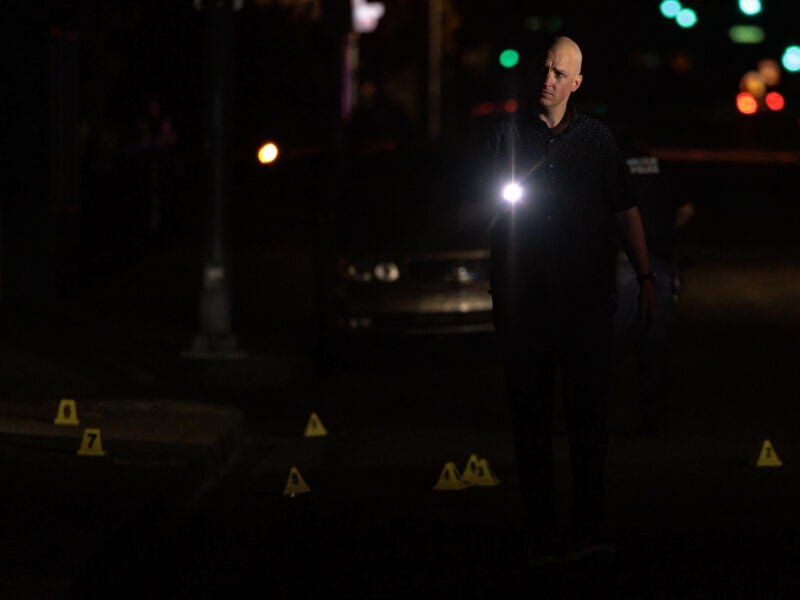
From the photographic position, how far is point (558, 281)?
24.8 feet

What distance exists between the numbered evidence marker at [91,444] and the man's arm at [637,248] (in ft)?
11.5

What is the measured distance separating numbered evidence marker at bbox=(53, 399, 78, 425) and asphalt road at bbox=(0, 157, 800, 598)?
0.32m

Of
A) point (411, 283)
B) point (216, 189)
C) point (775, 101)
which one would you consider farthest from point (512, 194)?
point (775, 101)

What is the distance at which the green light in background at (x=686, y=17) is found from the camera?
72.2ft

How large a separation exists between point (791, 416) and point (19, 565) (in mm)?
7147

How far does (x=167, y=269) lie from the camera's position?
20766 millimetres

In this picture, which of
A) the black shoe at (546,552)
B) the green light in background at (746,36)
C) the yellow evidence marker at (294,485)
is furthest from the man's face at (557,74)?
the green light in background at (746,36)

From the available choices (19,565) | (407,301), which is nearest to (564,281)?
(19,565)

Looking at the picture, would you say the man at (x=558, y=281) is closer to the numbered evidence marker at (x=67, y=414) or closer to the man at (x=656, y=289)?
the man at (x=656, y=289)

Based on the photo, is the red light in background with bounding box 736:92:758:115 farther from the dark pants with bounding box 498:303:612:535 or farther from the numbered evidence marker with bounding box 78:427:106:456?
the dark pants with bounding box 498:303:612:535

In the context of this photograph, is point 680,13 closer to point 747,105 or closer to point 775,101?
point 775,101

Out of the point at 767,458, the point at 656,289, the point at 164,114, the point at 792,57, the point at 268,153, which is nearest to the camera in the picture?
the point at 767,458

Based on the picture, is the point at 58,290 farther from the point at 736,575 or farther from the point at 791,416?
the point at 736,575

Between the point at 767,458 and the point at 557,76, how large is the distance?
363 centimetres
